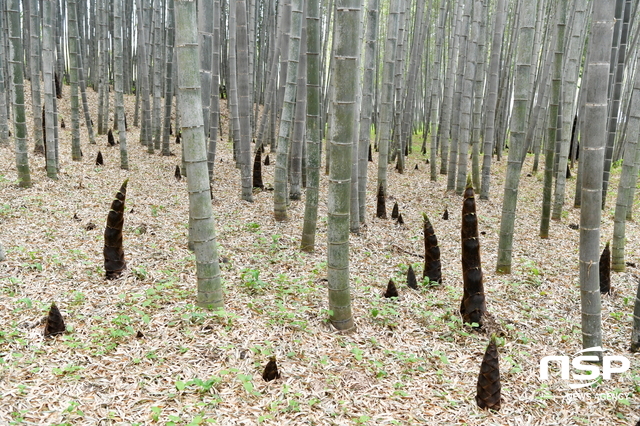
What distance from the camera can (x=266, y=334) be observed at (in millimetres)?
3201

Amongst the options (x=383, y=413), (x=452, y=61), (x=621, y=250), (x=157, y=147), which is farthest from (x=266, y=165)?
(x=383, y=413)

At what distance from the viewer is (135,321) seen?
10.6 feet

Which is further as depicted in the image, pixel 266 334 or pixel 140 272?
pixel 140 272

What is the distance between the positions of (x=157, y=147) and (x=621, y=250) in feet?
29.9

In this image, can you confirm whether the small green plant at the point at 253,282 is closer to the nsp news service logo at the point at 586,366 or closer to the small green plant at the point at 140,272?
the small green plant at the point at 140,272

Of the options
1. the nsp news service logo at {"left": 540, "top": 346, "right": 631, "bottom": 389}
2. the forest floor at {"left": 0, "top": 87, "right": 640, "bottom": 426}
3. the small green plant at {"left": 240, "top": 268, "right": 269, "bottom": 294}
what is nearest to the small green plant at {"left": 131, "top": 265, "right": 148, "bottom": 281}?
the forest floor at {"left": 0, "top": 87, "right": 640, "bottom": 426}

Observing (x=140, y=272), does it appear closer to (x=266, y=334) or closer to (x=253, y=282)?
(x=253, y=282)

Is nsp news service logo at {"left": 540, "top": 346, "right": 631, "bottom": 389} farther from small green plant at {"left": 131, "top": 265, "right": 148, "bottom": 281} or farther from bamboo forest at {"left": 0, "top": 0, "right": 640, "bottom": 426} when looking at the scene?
small green plant at {"left": 131, "top": 265, "right": 148, "bottom": 281}

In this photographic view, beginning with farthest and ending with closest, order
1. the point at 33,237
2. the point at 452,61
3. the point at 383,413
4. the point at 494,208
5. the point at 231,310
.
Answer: the point at 452,61 < the point at 494,208 < the point at 33,237 < the point at 231,310 < the point at 383,413

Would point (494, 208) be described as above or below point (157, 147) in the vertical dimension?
below

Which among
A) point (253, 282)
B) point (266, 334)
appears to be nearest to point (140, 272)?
point (253, 282)

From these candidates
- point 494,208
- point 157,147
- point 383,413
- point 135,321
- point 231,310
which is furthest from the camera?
point 157,147

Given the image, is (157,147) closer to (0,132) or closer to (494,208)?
(0,132)

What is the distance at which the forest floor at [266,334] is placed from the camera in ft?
8.46
